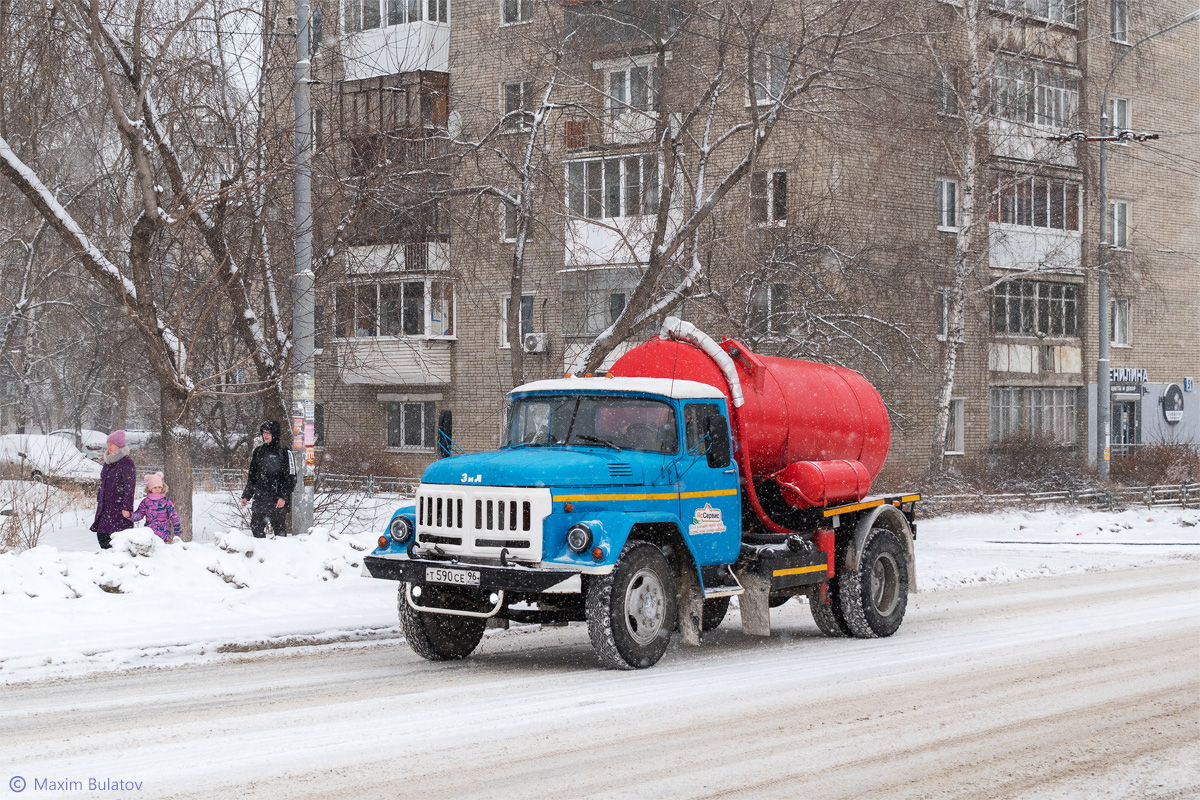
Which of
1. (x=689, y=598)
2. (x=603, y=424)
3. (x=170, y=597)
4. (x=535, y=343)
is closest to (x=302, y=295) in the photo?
(x=170, y=597)

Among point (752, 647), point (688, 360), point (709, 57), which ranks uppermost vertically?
point (709, 57)

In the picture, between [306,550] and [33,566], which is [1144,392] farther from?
[33,566]

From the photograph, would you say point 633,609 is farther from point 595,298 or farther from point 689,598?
point 595,298

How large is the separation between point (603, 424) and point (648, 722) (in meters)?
3.76

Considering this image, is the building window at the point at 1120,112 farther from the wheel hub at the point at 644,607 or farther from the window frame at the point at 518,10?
the wheel hub at the point at 644,607

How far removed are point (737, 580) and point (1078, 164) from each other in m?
30.1

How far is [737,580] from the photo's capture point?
40.4 feet

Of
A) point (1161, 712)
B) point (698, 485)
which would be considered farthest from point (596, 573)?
point (1161, 712)

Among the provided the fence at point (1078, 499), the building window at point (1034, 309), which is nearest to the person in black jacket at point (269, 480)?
the fence at point (1078, 499)

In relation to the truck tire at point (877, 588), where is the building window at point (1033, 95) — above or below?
above

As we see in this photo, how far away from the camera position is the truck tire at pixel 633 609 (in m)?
10.6

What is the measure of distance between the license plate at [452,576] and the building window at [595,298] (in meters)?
25.0

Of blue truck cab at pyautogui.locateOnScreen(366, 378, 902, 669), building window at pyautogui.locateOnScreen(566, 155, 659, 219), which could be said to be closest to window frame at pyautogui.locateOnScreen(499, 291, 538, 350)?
building window at pyautogui.locateOnScreen(566, 155, 659, 219)

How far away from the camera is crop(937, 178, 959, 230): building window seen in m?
A: 39.2
